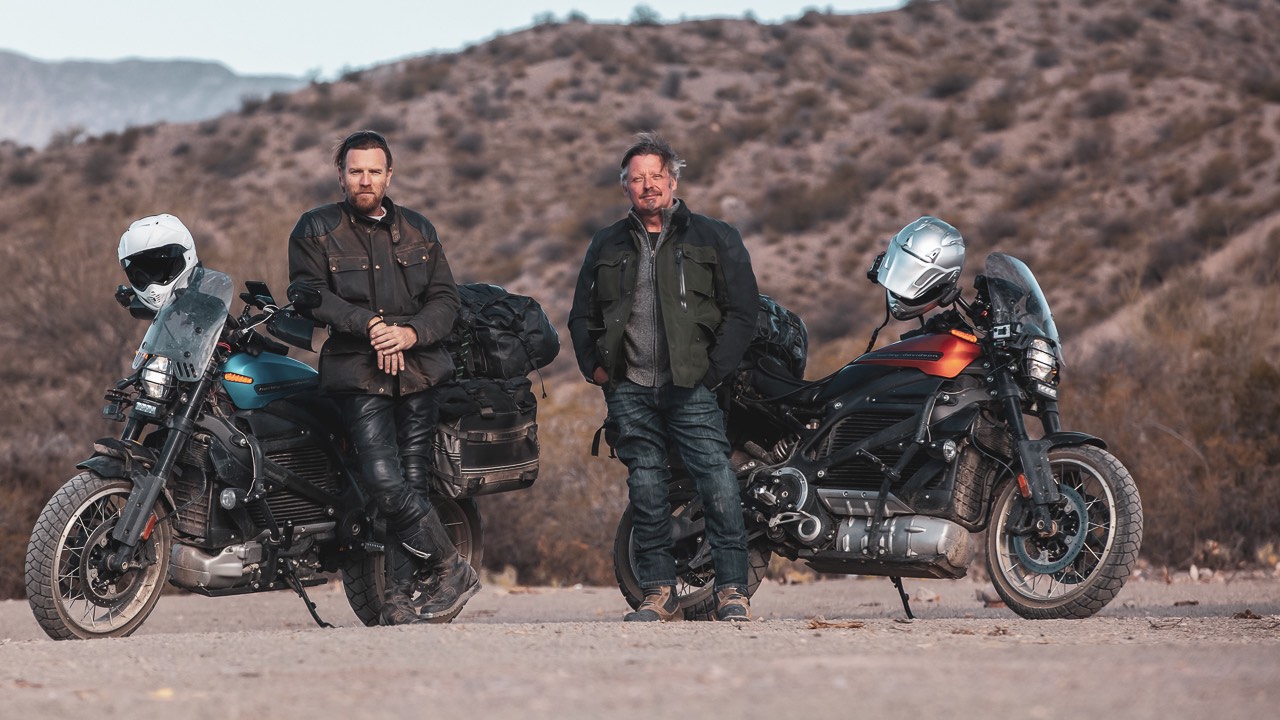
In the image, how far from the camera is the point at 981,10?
54.2 m

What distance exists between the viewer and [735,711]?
3.96 metres

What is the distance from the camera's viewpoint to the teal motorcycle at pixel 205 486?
6.57m

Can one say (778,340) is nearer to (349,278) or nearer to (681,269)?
(681,269)

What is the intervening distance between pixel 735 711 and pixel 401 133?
45038 millimetres

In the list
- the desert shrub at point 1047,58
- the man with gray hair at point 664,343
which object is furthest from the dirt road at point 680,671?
the desert shrub at point 1047,58

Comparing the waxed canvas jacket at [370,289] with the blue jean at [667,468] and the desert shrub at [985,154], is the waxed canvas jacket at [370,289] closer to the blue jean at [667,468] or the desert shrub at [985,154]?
the blue jean at [667,468]

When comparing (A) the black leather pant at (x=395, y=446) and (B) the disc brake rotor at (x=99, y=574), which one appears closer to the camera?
(B) the disc brake rotor at (x=99, y=574)

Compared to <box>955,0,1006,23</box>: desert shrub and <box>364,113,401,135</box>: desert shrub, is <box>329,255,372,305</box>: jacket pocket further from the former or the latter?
<box>955,0,1006,23</box>: desert shrub

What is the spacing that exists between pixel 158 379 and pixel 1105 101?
34218mm

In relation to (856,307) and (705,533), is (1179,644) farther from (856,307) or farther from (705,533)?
(856,307)

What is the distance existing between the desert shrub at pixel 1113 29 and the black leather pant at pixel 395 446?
45.8 m

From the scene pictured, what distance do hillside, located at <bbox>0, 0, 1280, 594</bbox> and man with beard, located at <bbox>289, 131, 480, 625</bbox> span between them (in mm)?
5963

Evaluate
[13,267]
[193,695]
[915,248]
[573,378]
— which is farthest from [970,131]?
[193,695]

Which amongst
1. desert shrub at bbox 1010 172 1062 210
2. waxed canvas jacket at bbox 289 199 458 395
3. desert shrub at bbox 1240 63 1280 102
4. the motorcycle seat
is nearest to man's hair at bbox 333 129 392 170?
waxed canvas jacket at bbox 289 199 458 395
